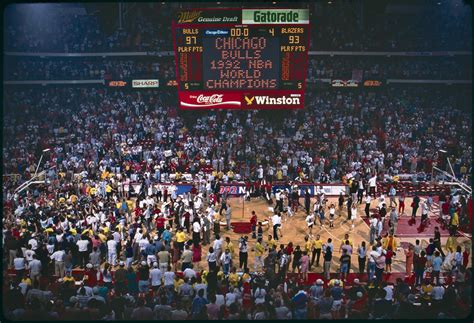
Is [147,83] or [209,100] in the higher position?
[147,83]

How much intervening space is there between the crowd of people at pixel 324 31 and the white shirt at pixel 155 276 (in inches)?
1123

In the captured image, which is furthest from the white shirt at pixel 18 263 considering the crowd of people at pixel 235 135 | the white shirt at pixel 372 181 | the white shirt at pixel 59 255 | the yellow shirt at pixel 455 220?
the white shirt at pixel 372 181

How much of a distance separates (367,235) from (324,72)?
2148cm

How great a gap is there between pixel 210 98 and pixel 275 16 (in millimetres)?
5512

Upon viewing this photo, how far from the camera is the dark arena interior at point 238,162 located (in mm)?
15867

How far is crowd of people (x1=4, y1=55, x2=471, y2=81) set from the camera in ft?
141

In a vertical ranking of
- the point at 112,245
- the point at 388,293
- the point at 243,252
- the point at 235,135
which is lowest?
the point at 388,293

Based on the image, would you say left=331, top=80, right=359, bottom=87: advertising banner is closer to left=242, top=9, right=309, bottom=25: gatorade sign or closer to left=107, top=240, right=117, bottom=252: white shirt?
left=242, top=9, right=309, bottom=25: gatorade sign

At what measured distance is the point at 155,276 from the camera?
17.2 m

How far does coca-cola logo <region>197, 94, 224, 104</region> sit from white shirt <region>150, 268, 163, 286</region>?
49.2 feet

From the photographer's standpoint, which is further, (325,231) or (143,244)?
(325,231)

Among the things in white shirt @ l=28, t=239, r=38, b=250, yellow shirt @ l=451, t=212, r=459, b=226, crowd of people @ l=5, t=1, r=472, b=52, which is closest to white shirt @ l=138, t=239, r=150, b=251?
white shirt @ l=28, t=239, r=38, b=250

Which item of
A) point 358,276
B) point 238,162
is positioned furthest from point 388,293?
point 238,162

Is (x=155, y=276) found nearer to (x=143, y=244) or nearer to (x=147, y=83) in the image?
(x=143, y=244)
